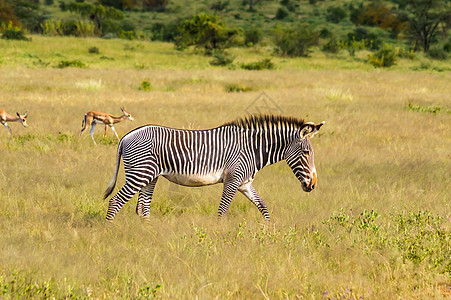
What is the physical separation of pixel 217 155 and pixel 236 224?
2.81ft

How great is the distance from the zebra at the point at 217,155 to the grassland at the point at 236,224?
49 centimetres

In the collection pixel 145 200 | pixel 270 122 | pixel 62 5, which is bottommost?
pixel 62 5

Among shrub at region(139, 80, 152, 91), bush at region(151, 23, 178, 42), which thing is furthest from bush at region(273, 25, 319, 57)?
shrub at region(139, 80, 152, 91)

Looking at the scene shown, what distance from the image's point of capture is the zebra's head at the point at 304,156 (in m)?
5.48

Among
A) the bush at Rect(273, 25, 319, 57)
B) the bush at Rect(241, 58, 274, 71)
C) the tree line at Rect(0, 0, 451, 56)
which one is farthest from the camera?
the tree line at Rect(0, 0, 451, 56)

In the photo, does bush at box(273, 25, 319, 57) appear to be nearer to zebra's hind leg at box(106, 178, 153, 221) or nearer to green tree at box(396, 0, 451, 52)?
green tree at box(396, 0, 451, 52)

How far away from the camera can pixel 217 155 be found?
5684 millimetres

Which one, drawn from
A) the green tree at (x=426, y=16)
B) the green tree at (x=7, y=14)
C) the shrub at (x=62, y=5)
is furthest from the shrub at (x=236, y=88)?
the shrub at (x=62, y=5)

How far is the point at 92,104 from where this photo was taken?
15.8 metres

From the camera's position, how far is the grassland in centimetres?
421

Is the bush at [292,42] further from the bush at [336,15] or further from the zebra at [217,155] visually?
the zebra at [217,155]

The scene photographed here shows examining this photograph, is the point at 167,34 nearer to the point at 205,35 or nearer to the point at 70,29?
the point at 70,29

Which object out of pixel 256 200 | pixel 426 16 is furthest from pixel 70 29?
pixel 256 200

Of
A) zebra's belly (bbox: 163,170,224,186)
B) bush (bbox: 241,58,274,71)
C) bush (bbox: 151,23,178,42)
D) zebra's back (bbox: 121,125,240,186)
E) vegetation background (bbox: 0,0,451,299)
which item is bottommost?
bush (bbox: 151,23,178,42)
